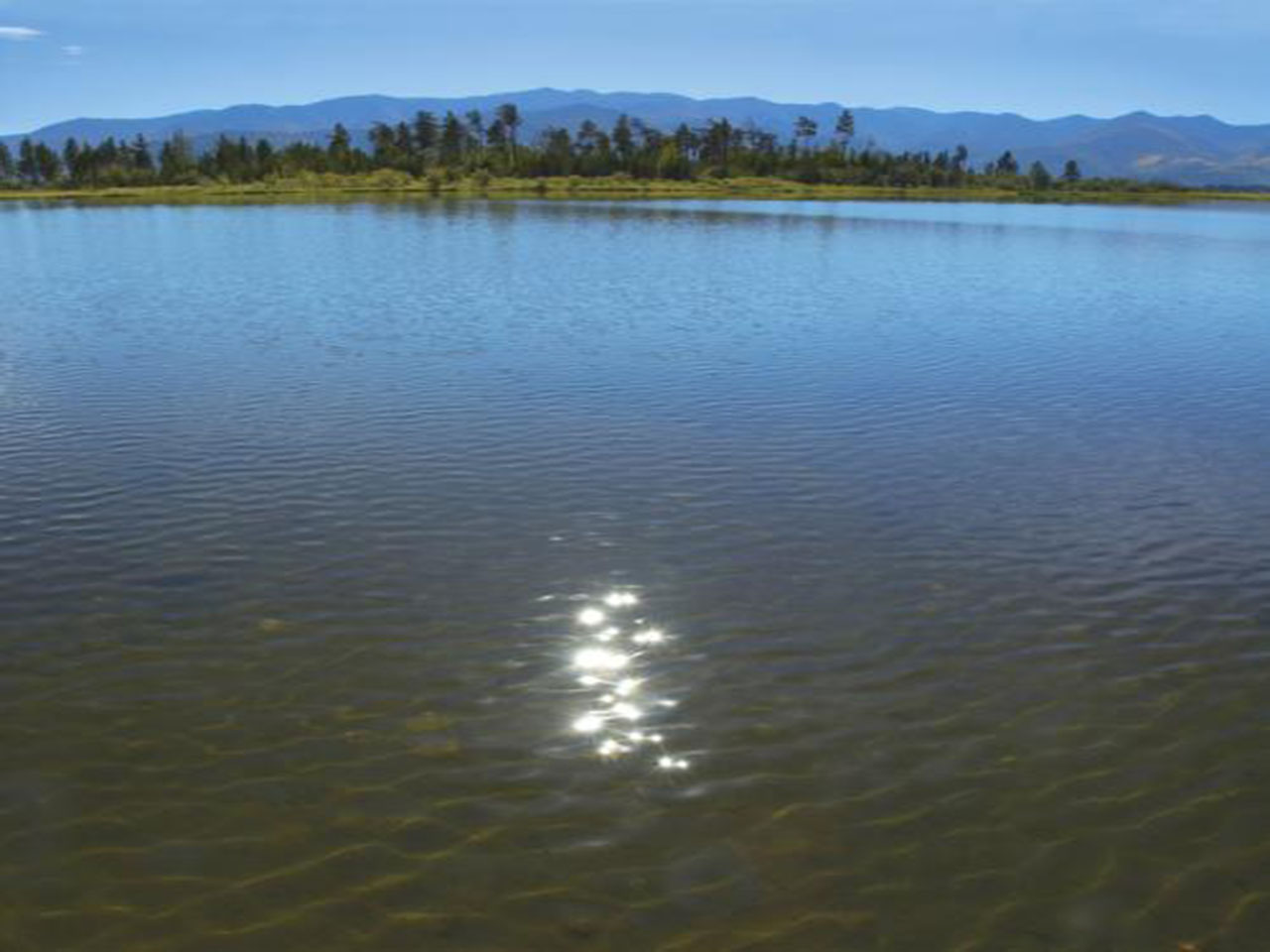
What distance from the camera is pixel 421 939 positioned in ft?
27.8

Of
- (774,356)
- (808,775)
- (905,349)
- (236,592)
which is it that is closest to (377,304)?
(774,356)

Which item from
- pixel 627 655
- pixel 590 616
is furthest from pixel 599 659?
pixel 590 616

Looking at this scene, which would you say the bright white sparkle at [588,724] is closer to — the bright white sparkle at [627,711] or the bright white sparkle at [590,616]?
the bright white sparkle at [627,711]

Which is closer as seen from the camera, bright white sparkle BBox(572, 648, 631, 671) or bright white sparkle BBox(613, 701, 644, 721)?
A: bright white sparkle BBox(613, 701, 644, 721)

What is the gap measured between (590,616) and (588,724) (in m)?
3.00

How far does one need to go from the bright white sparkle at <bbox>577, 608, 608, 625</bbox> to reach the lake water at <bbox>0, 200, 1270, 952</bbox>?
8cm

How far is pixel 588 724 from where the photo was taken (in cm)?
1162

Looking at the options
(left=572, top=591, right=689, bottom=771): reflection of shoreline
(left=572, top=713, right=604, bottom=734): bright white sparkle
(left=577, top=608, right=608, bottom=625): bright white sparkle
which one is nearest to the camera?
(left=572, top=591, right=689, bottom=771): reflection of shoreline

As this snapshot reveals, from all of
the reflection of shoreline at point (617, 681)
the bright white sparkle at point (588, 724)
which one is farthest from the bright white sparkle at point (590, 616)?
the bright white sparkle at point (588, 724)

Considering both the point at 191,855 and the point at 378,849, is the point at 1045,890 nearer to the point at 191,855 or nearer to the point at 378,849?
the point at 378,849

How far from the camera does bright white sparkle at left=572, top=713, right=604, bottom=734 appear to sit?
11.5 m

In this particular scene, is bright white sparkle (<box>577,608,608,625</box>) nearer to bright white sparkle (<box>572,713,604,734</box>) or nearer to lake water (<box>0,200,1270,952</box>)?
lake water (<box>0,200,1270,952</box>)

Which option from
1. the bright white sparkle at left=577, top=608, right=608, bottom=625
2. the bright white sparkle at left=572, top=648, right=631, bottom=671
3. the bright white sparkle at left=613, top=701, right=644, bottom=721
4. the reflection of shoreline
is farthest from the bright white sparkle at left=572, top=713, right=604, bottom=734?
the bright white sparkle at left=577, top=608, right=608, bottom=625

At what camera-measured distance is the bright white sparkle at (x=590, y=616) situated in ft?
46.9
